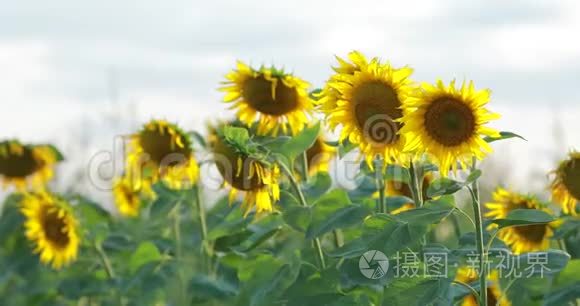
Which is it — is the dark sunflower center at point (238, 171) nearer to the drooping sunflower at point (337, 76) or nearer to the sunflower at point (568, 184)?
the drooping sunflower at point (337, 76)

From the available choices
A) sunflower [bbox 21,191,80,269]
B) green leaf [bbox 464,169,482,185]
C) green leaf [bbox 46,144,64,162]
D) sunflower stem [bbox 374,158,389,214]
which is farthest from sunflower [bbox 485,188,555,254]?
green leaf [bbox 46,144,64,162]

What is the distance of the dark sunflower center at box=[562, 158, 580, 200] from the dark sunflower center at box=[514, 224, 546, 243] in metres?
0.18

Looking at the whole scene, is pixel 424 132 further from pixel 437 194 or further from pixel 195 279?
pixel 195 279

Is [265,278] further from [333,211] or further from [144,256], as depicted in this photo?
[144,256]

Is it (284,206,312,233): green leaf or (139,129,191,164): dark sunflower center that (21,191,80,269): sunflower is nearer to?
(139,129,191,164): dark sunflower center

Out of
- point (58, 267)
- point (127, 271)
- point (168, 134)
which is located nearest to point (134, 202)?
point (58, 267)

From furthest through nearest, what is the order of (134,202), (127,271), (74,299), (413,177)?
(134,202) → (74,299) → (127,271) → (413,177)

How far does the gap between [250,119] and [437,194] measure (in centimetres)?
105

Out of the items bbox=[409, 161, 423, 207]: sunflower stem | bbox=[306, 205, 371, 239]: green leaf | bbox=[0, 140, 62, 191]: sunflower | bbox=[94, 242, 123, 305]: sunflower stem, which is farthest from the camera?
bbox=[0, 140, 62, 191]: sunflower

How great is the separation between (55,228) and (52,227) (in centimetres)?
2

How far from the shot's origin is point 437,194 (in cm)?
238

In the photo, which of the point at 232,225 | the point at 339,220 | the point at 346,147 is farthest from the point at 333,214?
the point at 232,225

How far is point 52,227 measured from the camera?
4402 mm

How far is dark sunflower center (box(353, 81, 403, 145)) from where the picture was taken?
2529 millimetres
